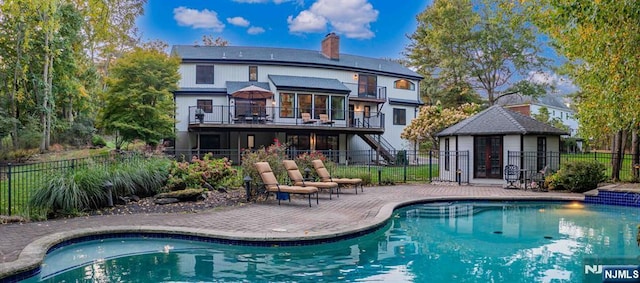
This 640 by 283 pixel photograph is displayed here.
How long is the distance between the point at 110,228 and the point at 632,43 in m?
9.37

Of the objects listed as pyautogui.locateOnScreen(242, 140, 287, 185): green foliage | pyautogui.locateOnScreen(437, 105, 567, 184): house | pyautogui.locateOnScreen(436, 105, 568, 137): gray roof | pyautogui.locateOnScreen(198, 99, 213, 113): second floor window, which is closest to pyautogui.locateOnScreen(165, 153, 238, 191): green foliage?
pyautogui.locateOnScreen(242, 140, 287, 185): green foliage

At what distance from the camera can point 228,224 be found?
7828 millimetres

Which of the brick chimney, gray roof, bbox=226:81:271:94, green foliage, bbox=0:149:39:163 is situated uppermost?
the brick chimney

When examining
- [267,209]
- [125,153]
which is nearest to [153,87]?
[125,153]

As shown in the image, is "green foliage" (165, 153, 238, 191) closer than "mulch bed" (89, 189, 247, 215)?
No

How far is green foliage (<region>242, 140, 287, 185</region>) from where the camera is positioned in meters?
11.3

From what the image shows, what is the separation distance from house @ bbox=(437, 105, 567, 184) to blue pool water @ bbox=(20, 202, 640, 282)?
6.98m

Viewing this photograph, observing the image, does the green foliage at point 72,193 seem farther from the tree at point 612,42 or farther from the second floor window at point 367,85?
the second floor window at point 367,85

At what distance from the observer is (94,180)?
9.02 metres

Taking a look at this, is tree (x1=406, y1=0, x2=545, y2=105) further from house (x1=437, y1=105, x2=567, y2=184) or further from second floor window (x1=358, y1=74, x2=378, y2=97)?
house (x1=437, y1=105, x2=567, y2=184)

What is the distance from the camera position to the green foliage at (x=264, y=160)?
1131cm

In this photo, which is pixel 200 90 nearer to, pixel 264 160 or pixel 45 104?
pixel 45 104

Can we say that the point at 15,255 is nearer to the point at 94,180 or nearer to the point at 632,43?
the point at 94,180

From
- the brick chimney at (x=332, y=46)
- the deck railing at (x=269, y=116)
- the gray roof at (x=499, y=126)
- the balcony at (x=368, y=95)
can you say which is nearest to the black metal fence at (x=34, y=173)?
the deck railing at (x=269, y=116)
